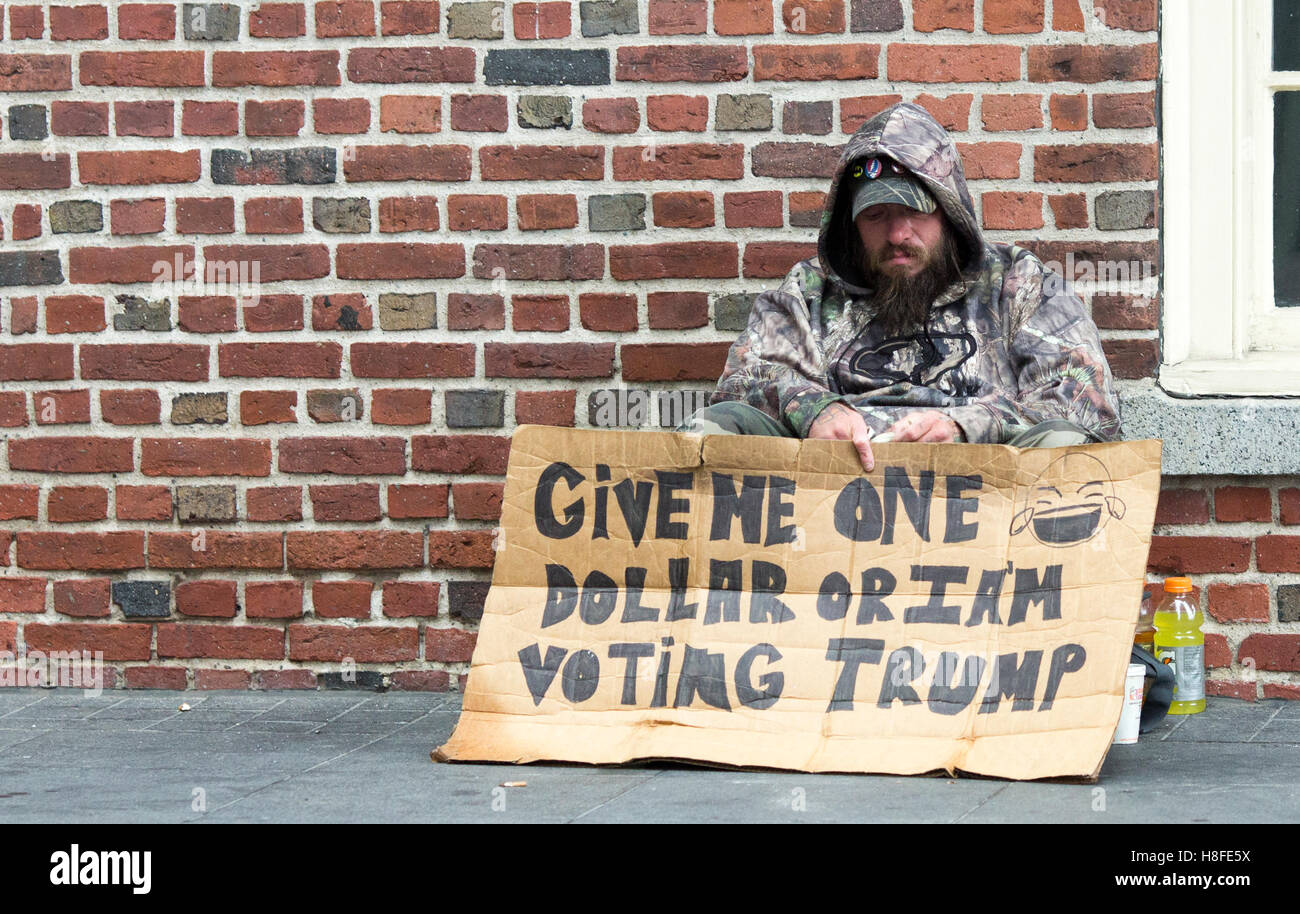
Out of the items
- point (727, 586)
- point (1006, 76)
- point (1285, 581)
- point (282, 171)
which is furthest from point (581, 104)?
point (1285, 581)

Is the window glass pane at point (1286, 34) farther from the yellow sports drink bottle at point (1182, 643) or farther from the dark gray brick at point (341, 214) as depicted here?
the dark gray brick at point (341, 214)

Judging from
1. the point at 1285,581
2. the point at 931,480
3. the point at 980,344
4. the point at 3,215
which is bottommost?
the point at 1285,581

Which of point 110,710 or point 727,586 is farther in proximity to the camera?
point 110,710

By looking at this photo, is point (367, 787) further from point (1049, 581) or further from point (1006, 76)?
point (1006, 76)

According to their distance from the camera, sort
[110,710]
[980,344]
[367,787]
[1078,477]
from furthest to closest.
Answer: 1. [110,710]
2. [980,344]
3. [1078,477]
4. [367,787]

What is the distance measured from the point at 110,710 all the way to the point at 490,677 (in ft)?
3.96

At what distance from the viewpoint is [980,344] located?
361 cm

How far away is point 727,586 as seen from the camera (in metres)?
3.31

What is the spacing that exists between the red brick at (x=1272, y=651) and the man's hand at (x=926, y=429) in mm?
1125

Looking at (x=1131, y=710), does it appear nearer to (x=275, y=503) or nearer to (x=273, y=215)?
(x=275, y=503)

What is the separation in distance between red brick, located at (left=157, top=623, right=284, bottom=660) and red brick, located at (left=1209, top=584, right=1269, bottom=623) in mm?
2451

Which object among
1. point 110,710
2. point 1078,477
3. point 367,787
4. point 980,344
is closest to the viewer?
point 367,787

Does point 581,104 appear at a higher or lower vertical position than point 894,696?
higher

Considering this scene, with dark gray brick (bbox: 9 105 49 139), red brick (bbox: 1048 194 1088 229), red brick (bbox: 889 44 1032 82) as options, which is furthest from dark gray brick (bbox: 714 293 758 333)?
dark gray brick (bbox: 9 105 49 139)
